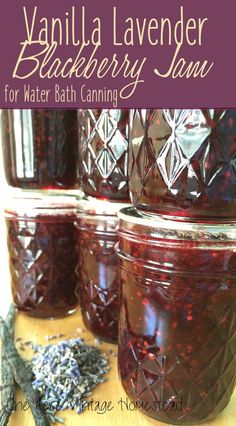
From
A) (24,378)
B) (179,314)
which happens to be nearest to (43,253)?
(24,378)

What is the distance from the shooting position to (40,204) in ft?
2.51

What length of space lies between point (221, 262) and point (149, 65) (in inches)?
11.4

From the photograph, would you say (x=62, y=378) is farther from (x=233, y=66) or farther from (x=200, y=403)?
(x=233, y=66)

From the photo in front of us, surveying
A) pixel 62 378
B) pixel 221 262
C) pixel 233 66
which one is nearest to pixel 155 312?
pixel 221 262

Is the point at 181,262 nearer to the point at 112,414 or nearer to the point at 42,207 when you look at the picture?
the point at 112,414

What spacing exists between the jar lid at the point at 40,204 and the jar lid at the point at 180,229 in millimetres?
349

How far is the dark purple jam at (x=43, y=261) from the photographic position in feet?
2.56

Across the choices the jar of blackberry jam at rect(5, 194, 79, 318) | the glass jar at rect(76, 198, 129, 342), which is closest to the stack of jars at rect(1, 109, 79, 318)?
the jar of blackberry jam at rect(5, 194, 79, 318)

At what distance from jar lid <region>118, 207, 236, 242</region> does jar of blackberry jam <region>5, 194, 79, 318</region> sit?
353mm

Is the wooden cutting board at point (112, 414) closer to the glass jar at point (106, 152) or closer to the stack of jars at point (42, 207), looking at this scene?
the stack of jars at point (42, 207)

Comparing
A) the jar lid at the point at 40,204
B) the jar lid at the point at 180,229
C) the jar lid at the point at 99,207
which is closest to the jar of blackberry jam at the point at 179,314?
the jar lid at the point at 180,229

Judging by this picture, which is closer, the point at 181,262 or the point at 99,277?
the point at 181,262

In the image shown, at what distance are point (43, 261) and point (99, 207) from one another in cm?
24

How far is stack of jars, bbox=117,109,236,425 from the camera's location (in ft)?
1.28
